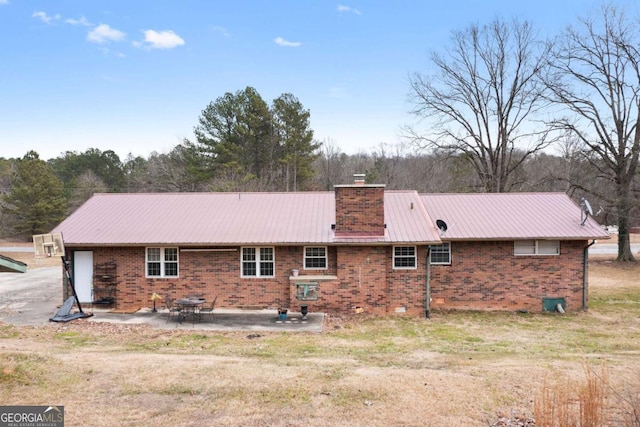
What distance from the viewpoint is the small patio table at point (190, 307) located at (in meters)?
13.7

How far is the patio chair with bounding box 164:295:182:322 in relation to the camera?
14.3 metres

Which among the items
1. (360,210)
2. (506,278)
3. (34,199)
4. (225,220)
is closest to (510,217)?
(506,278)

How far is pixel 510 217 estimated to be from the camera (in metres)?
16.9

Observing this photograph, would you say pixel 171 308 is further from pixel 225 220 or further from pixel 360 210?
pixel 360 210

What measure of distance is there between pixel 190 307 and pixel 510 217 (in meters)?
12.4

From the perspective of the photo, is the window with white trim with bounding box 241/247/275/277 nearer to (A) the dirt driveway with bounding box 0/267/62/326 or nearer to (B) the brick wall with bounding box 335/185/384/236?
(B) the brick wall with bounding box 335/185/384/236

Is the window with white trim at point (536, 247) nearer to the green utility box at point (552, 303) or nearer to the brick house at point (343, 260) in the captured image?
the brick house at point (343, 260)

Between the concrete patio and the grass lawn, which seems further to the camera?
the concrete patio

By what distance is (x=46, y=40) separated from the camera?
22125 mm

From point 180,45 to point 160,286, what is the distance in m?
18.7

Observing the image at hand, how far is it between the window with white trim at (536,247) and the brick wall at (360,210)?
5238 millimetres

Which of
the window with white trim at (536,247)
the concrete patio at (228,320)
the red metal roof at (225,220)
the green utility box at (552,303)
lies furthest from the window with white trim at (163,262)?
the green utility box at (552,303)

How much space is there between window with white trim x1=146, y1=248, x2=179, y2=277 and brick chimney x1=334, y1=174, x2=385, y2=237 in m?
5.95

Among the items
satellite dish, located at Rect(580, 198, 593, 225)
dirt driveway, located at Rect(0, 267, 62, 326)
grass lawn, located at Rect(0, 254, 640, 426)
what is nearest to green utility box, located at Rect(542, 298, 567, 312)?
grass lawn, located at Rect(0, 254, 640, 426)
